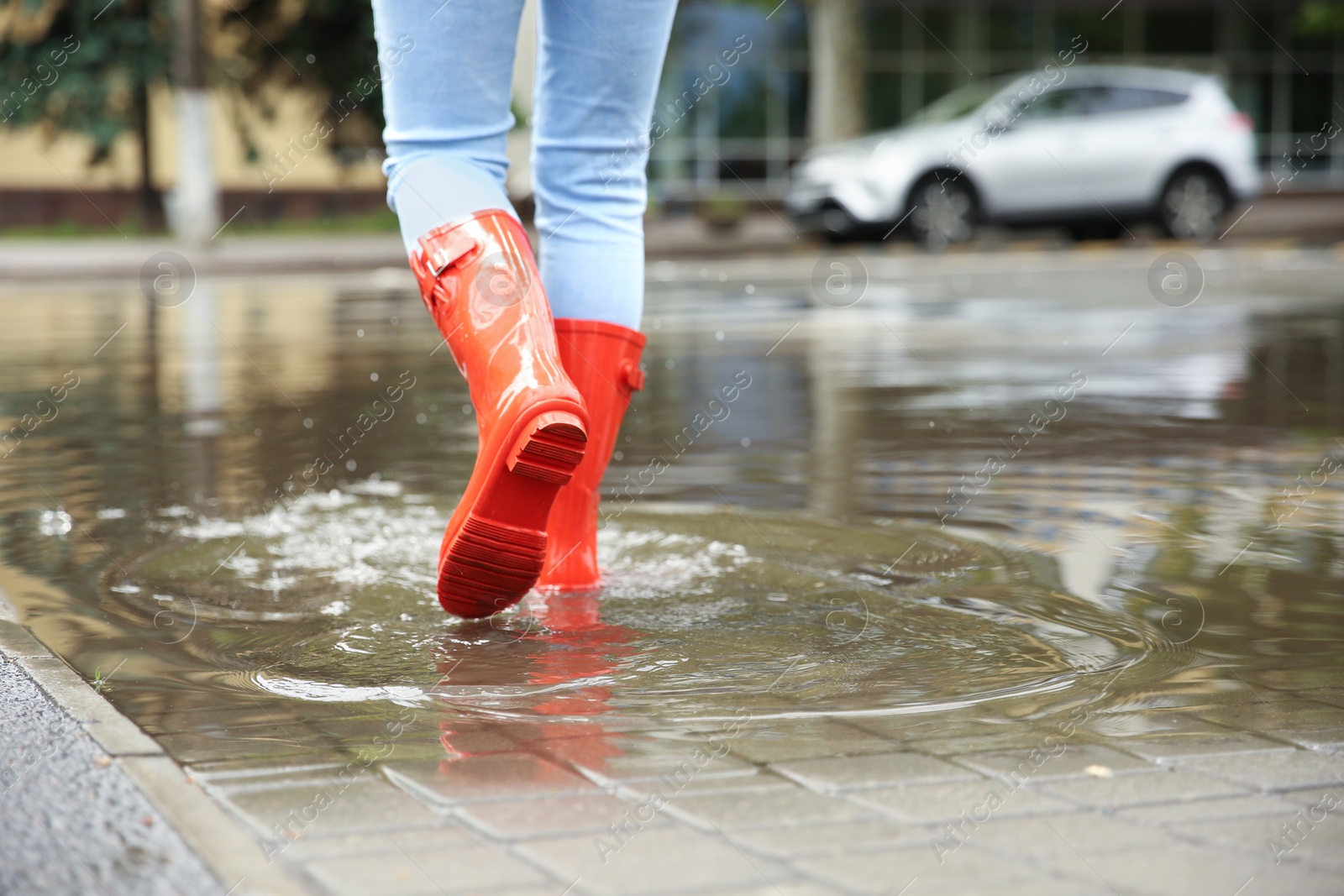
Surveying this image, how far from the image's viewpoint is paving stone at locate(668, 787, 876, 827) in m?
2.02

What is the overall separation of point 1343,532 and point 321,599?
2.23 metres

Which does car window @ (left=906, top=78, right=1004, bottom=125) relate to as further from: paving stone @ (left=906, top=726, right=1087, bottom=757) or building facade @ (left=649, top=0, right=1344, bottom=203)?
paving stone @ (left=906, top=726, right=1087, bottom=757)

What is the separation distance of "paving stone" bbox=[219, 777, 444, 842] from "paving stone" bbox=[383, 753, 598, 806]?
33 millimetres

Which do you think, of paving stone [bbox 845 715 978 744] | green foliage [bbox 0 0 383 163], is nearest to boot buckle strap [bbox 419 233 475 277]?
paving stone [bbox 845 715 978 744]

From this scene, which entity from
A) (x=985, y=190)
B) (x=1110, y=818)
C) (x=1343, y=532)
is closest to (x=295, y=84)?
(x=985, y=190)

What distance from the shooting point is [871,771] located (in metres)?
2.20

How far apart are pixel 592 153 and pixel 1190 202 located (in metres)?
18.7

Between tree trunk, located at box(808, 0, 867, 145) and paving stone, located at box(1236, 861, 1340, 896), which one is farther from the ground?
tree trunk, located at box(808, 0, 867, 145)

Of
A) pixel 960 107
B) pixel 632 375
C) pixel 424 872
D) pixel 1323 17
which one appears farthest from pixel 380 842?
pixel 1323 17

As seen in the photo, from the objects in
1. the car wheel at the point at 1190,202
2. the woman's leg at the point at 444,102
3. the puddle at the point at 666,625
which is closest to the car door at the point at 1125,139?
the car wheel at the point at 1190,202

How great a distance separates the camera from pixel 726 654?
9.18 feet

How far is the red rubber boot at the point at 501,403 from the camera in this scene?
2670 millimetres

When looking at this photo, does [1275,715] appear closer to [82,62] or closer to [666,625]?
[666,625]

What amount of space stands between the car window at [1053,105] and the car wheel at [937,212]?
41.6 inches
